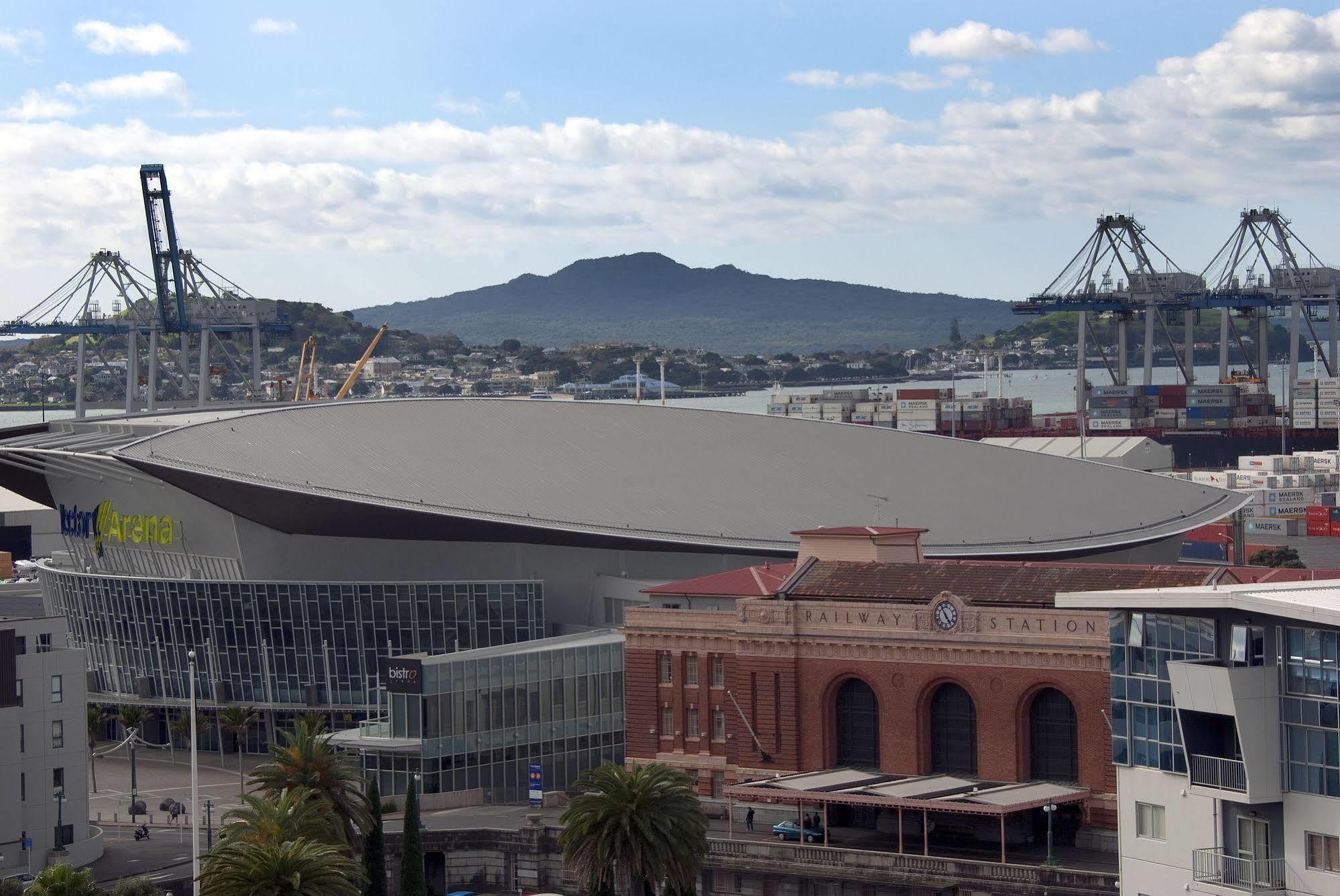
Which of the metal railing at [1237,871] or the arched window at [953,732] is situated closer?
the metal railing at [1237,871]

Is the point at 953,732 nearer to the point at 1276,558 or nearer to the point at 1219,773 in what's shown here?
the point at 1219,773

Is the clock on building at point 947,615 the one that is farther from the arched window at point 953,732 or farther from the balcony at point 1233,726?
the balcony at point 1233,726

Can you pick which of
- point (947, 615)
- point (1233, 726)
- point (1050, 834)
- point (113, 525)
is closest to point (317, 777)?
point (947, 615)

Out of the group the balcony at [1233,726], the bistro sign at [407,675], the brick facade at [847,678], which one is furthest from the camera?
the bistro sign at [407,675]

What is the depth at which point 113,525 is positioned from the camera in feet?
315

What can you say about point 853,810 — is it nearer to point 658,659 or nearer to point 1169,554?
point 658,659

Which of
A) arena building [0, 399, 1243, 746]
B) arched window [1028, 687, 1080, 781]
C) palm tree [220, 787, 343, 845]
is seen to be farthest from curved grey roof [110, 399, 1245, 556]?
palm tree [220, 787, 343, 845]

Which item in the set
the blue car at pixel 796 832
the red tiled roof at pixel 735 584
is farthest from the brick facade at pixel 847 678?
the blue car at pixel 796 832

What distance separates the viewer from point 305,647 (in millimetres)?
91000

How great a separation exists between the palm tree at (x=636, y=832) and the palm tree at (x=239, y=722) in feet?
87.2

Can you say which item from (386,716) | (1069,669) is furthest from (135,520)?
(1069,669)

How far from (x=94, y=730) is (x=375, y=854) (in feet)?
97.4

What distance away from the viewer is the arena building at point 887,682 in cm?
6359

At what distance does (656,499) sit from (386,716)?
16806 millimetres
